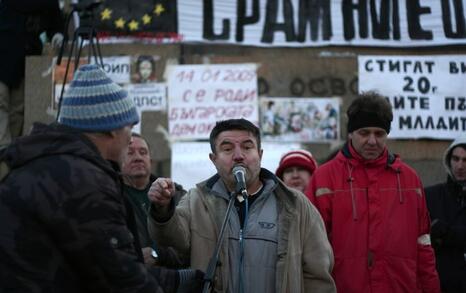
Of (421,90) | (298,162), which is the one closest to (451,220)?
(298,162)

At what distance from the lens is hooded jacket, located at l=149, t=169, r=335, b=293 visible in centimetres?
400

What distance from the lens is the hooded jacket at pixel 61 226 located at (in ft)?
8.82

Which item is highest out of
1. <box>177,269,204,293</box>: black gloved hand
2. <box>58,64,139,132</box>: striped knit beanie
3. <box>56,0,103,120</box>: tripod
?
<box>56,0,103,120</box>: tripod

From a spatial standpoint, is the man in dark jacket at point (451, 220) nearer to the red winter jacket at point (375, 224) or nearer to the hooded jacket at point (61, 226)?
the red winter jacket at point (375, 224)

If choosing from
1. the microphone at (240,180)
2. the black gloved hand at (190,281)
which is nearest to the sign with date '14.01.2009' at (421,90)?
the microphone at (240,180)

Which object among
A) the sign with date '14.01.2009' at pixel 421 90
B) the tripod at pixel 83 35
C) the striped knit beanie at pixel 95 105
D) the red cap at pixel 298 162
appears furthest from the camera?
the sign with date '14.01.2009' at pixel 421 90

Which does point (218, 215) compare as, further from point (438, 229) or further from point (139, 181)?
point (438, 229)

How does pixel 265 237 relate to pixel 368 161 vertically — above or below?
below

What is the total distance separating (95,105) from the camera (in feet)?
9.53

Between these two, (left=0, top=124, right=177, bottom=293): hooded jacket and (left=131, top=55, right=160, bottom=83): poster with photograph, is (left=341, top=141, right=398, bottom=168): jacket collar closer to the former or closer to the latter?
(left=0, top=124, right=177, bottom=293): hooded jacket

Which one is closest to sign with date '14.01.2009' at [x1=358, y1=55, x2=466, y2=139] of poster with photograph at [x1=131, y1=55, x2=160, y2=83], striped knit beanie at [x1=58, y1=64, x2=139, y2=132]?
poster with photograph at [x1=131, y1=55, x2=160, y2=83]

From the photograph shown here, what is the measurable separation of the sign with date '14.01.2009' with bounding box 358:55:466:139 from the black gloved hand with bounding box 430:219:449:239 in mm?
2019

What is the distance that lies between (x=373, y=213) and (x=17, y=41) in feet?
13.3

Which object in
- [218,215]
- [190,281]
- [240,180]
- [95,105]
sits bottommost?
[190,281]
